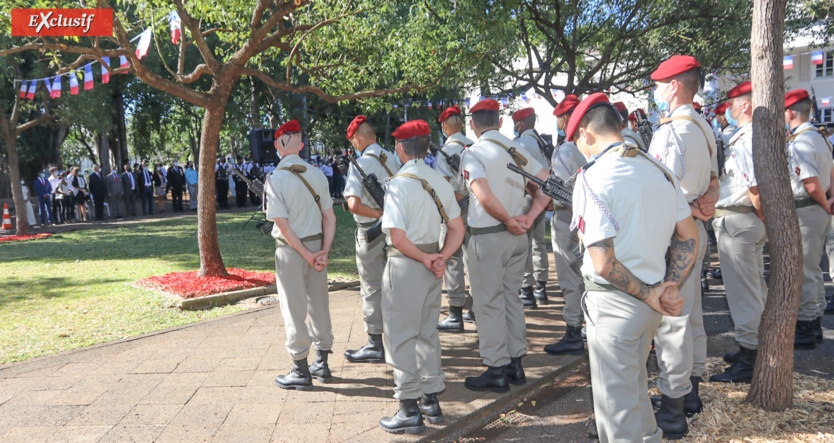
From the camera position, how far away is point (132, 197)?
953 inches

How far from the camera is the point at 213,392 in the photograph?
495 centimetres

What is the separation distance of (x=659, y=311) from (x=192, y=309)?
6820mm

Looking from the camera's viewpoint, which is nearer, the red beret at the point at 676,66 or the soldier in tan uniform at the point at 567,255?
the red beret at the point at 676,66

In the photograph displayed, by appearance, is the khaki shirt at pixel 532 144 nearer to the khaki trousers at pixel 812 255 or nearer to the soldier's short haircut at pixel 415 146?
the khaki trousers at pixel 812 255

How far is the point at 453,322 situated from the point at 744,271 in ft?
9.37

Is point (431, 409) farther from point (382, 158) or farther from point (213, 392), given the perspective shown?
point (382, 158)

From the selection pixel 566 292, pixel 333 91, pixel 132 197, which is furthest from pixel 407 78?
pixel 132 197

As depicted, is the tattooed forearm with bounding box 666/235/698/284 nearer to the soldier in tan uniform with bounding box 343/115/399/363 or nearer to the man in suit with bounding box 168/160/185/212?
the soldier in tan uniform with bounding box 343/115/399/363

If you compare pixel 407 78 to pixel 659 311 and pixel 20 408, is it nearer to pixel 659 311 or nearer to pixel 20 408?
pixel 20 408

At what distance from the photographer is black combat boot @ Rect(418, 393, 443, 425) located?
4242 millimetres

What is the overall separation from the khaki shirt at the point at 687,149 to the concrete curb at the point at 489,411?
1.89m

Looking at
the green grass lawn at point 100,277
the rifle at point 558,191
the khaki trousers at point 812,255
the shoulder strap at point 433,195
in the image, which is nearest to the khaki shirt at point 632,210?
the rifle at point 558,191

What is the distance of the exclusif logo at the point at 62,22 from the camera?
8352 millimetres

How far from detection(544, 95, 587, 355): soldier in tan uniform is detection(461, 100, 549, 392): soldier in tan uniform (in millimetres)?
811
